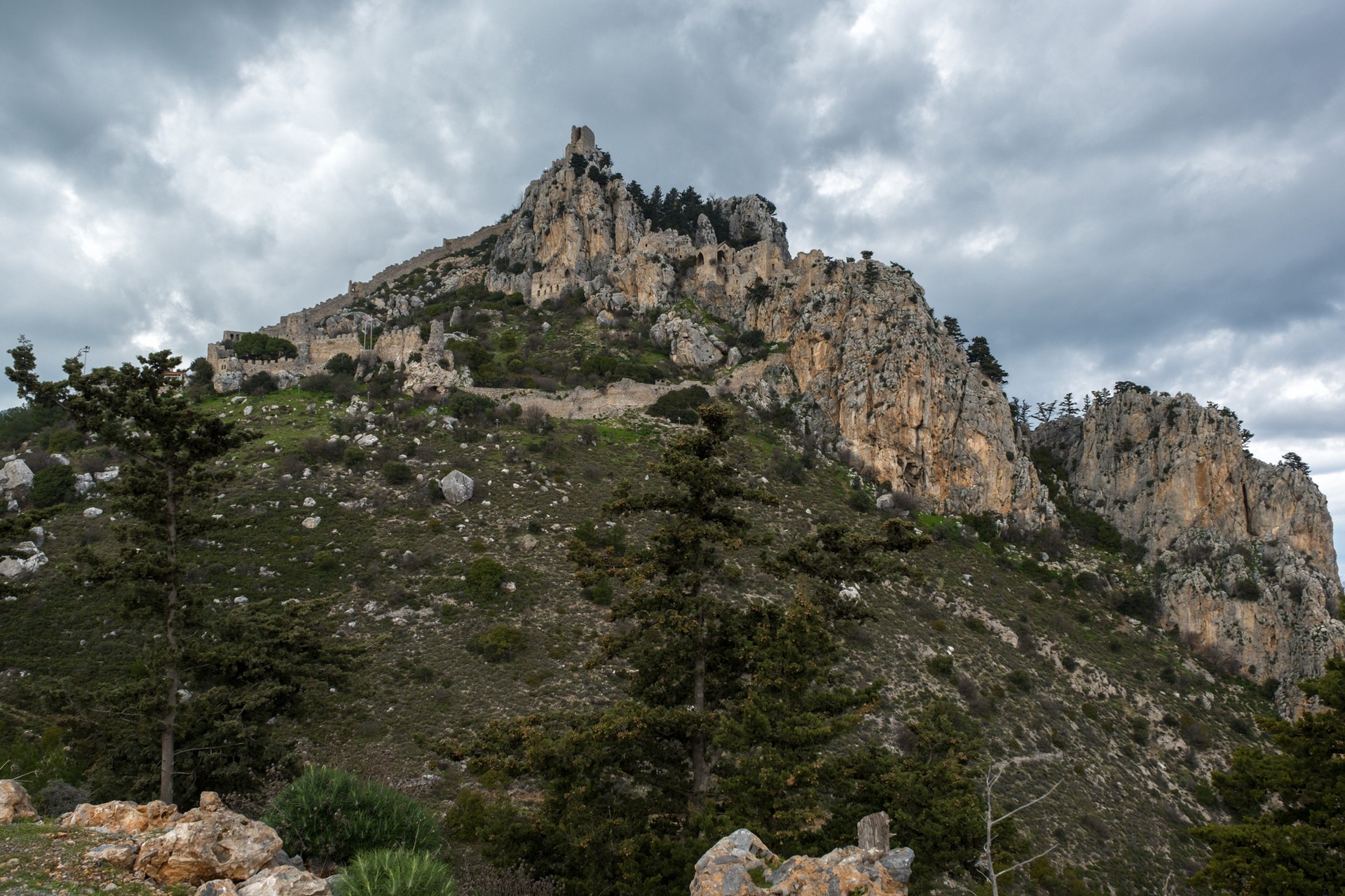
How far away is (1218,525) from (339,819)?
52571mm

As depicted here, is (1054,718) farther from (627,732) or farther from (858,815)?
(627,732)

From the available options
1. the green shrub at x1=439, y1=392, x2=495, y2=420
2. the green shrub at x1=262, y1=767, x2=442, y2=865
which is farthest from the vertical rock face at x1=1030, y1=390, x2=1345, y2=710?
the green shrub at x1=262, y1=767, x2=442, y2=865

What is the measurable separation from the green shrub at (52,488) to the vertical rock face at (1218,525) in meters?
57.9

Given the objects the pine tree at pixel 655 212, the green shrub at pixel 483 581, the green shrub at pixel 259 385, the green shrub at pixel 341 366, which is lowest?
the green shrub at pixel 483 581

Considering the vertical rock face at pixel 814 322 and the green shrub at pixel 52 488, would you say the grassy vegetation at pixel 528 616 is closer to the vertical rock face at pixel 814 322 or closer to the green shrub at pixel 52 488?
the green shrub at pixel 52 488

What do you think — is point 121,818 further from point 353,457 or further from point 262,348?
point 262,348

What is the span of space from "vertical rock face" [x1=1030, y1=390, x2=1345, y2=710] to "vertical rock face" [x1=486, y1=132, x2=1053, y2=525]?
732 cm

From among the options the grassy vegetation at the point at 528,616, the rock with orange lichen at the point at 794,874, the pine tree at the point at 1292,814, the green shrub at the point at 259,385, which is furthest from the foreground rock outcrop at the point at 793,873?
the green shrub at the point at 259,385

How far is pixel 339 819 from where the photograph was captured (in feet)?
28.5

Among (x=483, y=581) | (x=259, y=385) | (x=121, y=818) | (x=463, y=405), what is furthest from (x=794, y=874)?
(x=259, y=385)

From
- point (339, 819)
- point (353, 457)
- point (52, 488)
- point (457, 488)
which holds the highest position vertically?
point (353, 457)

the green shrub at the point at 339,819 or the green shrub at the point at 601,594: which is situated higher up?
the green shrub at the point at 601,594

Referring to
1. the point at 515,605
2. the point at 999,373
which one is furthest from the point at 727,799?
the point at 999,373

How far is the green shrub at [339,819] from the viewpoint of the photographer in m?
8.47
